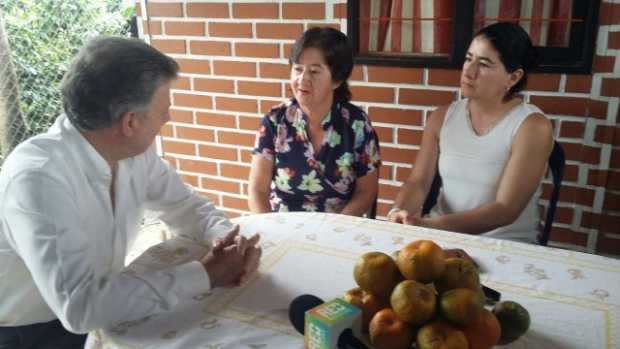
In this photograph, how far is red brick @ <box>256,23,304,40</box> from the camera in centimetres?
239

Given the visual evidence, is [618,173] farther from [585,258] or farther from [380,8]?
[380,8]

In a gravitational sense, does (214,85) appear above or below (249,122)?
above

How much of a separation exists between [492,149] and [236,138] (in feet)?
4.61

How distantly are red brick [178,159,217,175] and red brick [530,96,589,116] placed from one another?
1.64 metres

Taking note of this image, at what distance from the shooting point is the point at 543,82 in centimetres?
205

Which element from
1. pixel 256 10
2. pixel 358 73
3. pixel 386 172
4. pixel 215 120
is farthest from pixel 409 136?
pixel 215 120

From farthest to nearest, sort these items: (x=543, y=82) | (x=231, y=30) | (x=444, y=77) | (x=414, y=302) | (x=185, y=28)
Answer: (x=185, y=28), (x=231, y=30), (x=444, y=77), (x=543, y=82), (x=414, y=302)

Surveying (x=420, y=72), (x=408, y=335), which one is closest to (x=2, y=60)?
(x=420, y=72)

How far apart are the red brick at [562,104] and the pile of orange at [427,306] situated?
1.42m

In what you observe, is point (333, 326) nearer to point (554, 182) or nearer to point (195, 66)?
point (554, 182)

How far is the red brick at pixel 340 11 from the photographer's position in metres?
2.29

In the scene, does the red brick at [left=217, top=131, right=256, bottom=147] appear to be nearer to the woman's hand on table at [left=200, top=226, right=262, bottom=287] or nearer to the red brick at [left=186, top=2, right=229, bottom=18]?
the red brick at [left=186, top=2, right=229, bottom=18]

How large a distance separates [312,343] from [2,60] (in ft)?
7.43

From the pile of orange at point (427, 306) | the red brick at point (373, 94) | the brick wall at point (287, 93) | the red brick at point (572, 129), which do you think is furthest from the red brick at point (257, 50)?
the pile of orange at point (427, 306)
